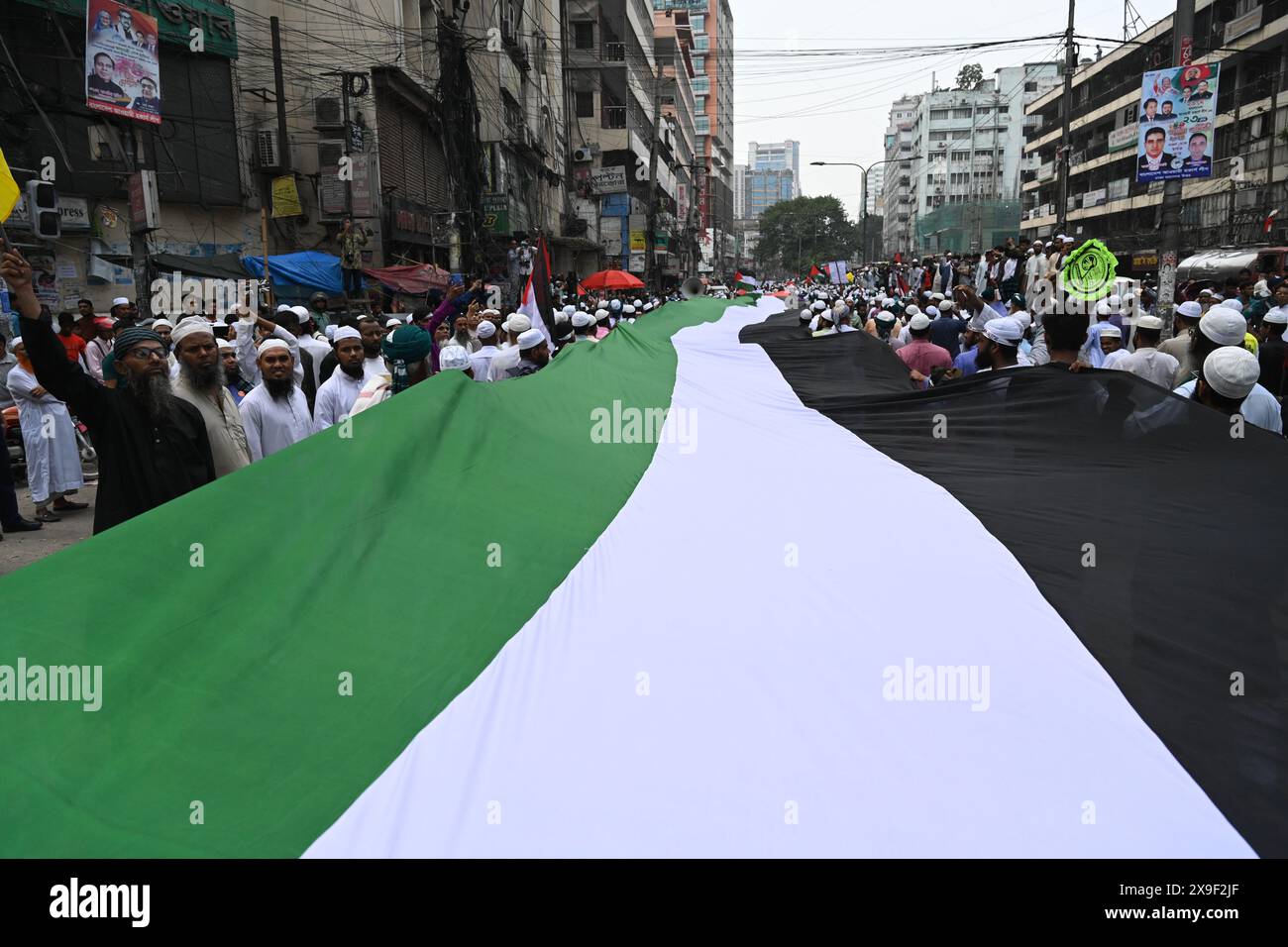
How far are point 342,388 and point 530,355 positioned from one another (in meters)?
2.97

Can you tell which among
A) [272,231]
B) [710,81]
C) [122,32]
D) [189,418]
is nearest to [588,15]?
[272,231]

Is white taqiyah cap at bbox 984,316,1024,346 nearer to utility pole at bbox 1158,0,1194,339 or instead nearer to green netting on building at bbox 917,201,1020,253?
utility pole at bbox 1158,0,1194,339

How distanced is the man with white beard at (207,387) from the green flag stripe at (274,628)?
2.51ft

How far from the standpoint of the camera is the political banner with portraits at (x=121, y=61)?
36.9 feet

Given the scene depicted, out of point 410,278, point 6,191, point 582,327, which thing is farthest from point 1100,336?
point 410,278

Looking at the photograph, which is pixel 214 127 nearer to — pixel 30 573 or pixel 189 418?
pixel 189 418

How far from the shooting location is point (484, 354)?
903cm

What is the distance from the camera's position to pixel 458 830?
86.9 inches

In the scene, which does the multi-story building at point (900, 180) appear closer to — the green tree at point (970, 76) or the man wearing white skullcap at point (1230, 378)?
the green tree at point (970, 76)

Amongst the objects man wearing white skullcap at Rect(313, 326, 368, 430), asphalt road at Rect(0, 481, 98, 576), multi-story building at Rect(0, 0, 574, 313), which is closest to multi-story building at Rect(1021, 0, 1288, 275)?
multi-story building at Rect(0, 0, 574, 313)

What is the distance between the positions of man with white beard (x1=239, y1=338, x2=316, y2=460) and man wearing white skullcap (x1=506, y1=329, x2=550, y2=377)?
3.55 m

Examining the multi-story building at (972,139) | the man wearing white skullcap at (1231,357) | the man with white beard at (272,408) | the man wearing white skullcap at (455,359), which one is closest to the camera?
the man wearing white skullcap at (1231,357)

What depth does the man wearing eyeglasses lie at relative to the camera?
3.97 m

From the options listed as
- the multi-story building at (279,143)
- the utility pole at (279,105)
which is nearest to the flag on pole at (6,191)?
the multi-story building at (279,143)
